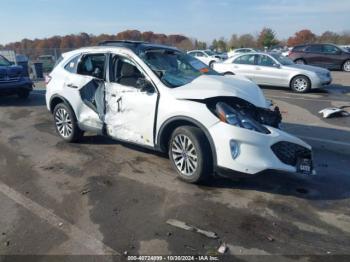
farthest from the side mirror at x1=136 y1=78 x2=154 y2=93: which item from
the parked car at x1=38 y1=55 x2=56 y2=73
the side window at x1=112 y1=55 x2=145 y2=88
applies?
the parked car at x1=38 y1=55 x2=56 y2=73

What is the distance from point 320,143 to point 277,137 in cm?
270

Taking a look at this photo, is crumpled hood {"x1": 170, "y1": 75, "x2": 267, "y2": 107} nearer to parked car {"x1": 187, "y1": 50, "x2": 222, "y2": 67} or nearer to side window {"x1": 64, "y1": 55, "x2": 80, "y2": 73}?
side window {"x1": 64, "y1": 55, "x2": 80, "y2": 73}

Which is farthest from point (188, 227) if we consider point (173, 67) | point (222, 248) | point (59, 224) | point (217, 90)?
point (173, 67)

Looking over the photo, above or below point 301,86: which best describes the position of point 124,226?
below

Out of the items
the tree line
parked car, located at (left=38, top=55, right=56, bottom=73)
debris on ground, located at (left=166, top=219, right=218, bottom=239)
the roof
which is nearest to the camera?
debris on ground, located at (left=166, top=219, right=218, bottom=239)

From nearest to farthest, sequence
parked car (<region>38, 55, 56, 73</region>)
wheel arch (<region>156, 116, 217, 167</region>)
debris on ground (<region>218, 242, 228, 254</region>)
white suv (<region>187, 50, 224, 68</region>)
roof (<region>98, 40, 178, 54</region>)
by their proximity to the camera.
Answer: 1. debris on ground (<region>218, 242, 228, 254</region>)
2. wheel arch (<region>156, 116, 217, 167</region>)
3. roof (<region>98, 40, 178, 54</region>)
4. white suv (<region>187, 50, 224, 68</region>)
5. parked car (<region>38, 55, 56, 73</region>)

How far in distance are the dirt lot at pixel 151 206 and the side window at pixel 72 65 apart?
139 cm

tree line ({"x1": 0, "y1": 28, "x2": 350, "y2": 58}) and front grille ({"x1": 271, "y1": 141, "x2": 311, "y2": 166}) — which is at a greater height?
tree line ({"x1": 0, "y1": 28, "x2": 350, "y2": 58})

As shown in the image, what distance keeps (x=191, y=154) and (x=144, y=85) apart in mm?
1230

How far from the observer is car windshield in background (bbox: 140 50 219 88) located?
4.99 m

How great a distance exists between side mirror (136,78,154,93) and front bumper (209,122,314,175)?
127 cm

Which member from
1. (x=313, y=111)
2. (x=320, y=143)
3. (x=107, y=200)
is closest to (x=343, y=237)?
(x=107, y=200)

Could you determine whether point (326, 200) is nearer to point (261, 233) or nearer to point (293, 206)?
point (293, 206)

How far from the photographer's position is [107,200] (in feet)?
14.1
